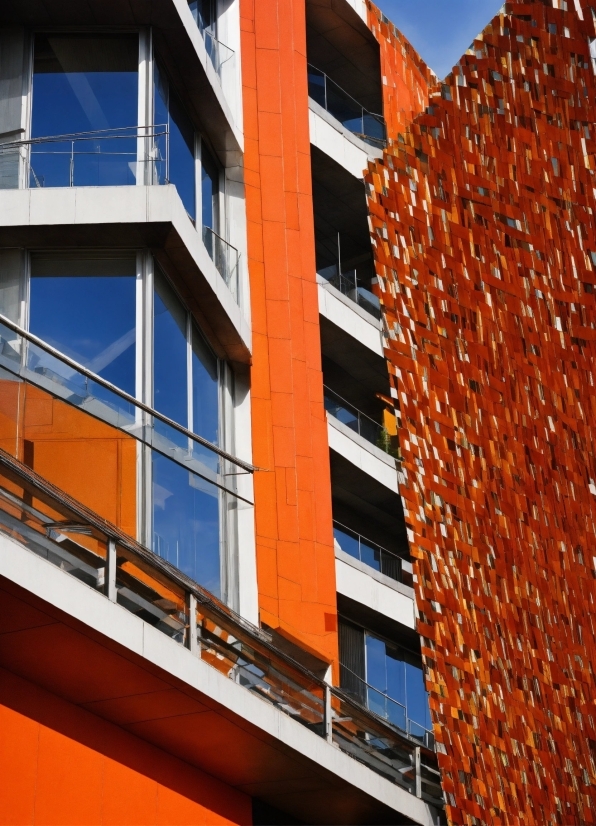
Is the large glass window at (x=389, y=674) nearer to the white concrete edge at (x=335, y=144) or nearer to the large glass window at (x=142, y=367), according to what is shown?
the large glass window at (x=142, y=367)

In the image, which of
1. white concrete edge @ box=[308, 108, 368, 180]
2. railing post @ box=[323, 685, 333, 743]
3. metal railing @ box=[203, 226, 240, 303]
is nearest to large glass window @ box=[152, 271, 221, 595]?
metal railing @ box=[203, 226, 240, 303]

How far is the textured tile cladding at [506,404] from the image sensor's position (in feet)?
55.2

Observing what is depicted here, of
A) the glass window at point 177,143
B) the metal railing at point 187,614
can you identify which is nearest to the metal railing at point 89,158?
the glass window at point 177,143

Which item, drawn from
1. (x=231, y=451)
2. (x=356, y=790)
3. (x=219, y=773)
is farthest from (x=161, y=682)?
(x=231, y=451)

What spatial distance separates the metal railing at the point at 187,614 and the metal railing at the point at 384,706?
2.74m

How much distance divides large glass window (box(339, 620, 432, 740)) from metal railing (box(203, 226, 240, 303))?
7178mm

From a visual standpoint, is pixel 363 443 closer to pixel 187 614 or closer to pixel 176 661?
pixel 187 614

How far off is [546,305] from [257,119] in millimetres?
6514

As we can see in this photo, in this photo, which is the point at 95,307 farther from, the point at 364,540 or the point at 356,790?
the point at 364,540

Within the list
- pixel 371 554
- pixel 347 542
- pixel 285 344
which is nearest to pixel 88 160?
pixel 285 344

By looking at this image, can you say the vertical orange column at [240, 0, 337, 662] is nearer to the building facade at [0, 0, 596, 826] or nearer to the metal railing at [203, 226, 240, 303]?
the building facade at [0, 0, 596, 826]

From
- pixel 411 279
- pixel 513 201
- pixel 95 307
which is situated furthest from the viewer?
pixel 411 279

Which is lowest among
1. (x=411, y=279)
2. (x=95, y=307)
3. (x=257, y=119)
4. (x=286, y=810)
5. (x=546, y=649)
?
(x=286, y=810)

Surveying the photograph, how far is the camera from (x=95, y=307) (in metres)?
14.9
